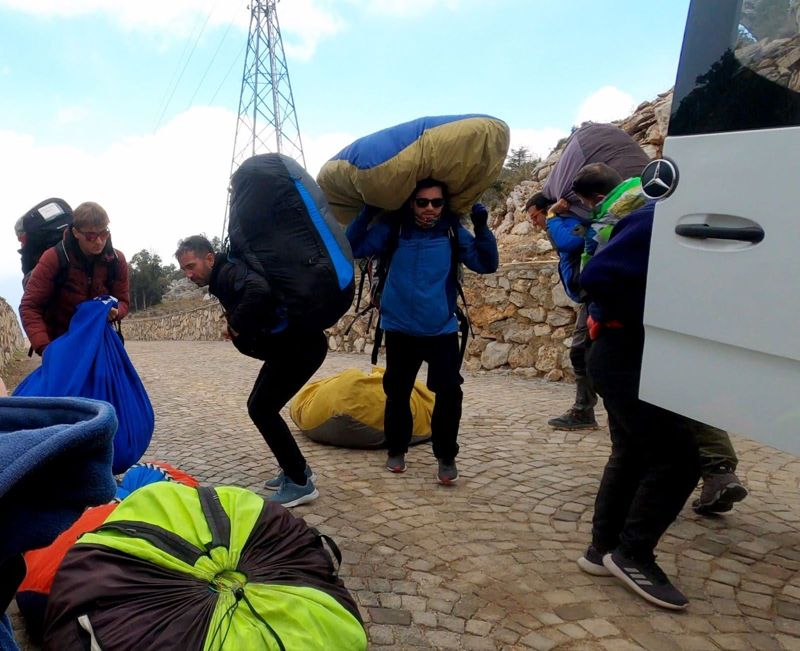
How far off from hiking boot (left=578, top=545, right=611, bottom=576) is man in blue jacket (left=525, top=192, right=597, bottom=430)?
1.10 metres

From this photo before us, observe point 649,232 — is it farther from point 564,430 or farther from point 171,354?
point 171,354

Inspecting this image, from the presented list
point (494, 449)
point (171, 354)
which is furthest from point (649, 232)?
point (171, 354)

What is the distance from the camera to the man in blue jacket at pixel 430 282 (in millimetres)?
3535

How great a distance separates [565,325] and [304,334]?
205 inches

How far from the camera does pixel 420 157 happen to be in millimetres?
3188

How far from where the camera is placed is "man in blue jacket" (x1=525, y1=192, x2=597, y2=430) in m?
4.01

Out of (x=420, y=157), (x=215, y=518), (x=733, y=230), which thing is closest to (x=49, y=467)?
(x=215, y=518)

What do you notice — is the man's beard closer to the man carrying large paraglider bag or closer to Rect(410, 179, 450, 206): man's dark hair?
Rect(410, 179, 450, 206): man's dark hair

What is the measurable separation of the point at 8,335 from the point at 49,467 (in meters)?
13.0

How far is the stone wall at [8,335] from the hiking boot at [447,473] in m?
8.24

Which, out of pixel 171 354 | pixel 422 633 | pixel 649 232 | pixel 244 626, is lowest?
pixel 171 354

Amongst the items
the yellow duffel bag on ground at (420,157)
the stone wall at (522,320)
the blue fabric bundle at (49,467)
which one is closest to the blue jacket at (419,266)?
the yellow duffel bag on ground at (420,157)

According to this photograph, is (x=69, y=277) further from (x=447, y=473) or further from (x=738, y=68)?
(x=738, y=68)

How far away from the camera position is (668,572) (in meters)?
2.67
